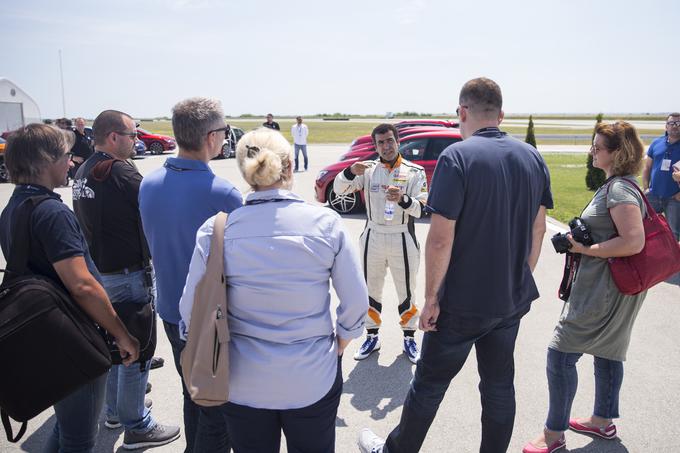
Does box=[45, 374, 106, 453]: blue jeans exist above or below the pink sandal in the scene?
above

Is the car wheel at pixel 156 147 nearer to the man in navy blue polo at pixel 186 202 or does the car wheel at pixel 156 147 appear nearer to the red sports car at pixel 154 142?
the red sports car at pixel 154 142

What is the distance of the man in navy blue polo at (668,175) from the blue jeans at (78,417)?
6.91 meters

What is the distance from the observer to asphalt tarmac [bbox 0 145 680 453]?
3.17 meters

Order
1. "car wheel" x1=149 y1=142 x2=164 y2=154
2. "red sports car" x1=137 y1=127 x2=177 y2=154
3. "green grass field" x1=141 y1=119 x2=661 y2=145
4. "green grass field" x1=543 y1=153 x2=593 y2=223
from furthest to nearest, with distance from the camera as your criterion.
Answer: "green grass field" x1=141 y1=119 x2=661 y2=145 → "car wheel" x1=149 y1=142 x2=164 y2=154 → "red sports car" x1=137 y1=127 x2=177 y2=154 → "green grass field" x1=543 y1=153 x2=593 y2=223

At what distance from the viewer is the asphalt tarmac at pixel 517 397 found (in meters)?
3.17

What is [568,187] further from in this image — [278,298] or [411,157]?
[278,298]

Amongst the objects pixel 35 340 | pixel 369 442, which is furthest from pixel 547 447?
pixel 35 340

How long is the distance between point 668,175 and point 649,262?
4.42 metres

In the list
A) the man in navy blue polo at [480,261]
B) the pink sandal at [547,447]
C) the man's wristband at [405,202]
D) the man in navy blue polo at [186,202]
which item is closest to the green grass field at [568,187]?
the man's wristband at [405,202]

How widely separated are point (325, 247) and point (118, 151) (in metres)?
2.01

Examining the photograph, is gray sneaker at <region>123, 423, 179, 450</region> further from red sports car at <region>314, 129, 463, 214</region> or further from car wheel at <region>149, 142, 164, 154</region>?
car wheel at <region>149, 142, 164, 154</region>

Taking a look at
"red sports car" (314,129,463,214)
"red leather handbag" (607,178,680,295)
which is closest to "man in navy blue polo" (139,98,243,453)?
"red leather handbag" (607,178,680,295)

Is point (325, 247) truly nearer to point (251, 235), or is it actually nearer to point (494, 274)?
point (251, 235)

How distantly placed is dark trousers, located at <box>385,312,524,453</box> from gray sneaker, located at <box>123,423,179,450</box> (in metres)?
1.59
